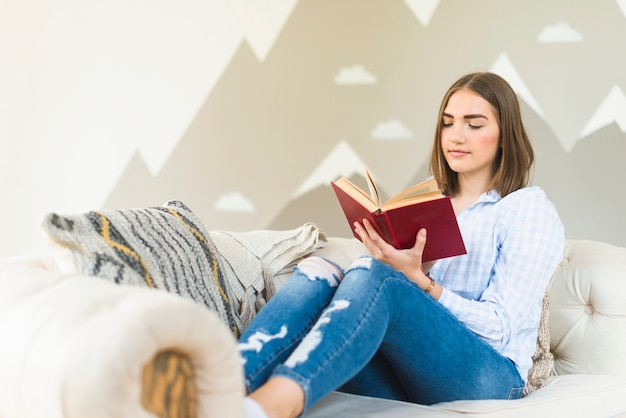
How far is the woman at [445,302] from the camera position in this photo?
3.77 feet

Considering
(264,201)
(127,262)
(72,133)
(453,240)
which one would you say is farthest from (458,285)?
(72,133)

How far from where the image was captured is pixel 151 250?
1.35 metres

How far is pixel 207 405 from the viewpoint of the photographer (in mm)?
877

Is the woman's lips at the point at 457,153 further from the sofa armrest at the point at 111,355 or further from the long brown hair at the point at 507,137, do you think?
the sofa armrest at the point at 111,355

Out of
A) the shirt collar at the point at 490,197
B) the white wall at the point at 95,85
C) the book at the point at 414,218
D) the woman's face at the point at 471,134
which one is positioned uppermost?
the woman's face at the point at 471,134

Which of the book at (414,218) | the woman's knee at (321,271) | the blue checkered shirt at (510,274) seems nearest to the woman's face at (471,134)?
the blue checkered shirt at (510,274)

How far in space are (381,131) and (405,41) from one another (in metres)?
0.36

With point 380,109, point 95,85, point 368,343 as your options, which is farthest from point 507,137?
point 95,85

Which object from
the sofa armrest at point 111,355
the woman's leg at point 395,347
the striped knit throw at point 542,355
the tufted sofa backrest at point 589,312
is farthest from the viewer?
the tufted sofa backrest at point 589,312

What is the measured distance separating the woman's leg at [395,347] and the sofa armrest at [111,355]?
230 millimetres

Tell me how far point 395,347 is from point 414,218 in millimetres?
272

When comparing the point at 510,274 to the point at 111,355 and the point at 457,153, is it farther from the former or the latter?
the point at 111,355

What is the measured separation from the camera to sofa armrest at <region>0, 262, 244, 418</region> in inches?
30.0

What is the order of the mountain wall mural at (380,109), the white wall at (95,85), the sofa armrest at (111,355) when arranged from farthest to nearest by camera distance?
1. the white wall at (95,85)
2. the mountain wall mural at (380,109)
3. the sofa armrest at (111,355)
